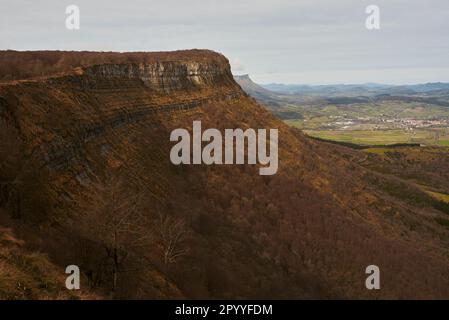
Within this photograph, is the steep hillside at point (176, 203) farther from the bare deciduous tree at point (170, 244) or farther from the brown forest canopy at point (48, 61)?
the brown forest canopy at point (48, 61)

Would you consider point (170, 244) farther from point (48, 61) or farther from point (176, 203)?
point (48, 61)

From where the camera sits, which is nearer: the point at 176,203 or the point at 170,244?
the point at 170,244

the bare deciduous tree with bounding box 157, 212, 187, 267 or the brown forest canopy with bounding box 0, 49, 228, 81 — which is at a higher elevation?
the brown forest canopy with bounding box 0, 49, 228, 81

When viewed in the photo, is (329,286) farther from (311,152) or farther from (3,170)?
(311,152)

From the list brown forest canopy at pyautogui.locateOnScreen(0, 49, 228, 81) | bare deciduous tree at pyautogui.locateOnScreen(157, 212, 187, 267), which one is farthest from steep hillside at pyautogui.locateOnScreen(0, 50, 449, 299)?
brown forest canopy at pyautogui.locateOnScreen(0, 49, 228, 81)

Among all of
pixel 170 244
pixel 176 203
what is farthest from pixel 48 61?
pixel 170 244

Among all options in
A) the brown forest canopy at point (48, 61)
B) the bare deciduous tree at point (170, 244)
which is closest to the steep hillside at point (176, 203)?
the bare deciduous tree at point (170, 244)

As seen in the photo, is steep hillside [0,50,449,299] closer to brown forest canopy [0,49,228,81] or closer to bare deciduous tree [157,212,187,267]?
bare deciduous tree [157,212,187,267]

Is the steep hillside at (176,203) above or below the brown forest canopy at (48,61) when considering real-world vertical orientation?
below

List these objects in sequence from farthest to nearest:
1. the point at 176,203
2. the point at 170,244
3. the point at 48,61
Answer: the point at 48,61 → the point at 176,203 → the point at 170,244
